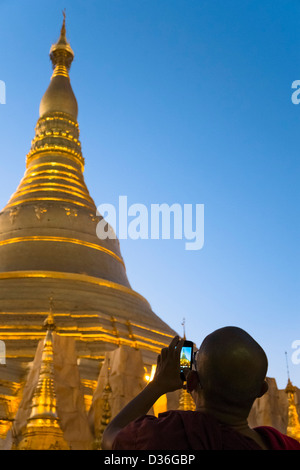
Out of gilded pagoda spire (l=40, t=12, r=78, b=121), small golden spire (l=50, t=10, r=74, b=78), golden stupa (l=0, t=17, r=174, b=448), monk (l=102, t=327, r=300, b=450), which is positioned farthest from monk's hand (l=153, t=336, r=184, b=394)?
small golden spire (l=50, t=10, r=74, b=78)

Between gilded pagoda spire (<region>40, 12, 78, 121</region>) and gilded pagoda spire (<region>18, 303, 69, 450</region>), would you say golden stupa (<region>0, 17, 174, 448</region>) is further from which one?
gilded pagoda spire (<region>18, 303, 69, 450</region>)

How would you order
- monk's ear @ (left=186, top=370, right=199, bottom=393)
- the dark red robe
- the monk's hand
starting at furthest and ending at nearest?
1. the monk's hand
2. monk's ear @ (left=186, top=370, right=199, bottom=393)
3. the dark red robe

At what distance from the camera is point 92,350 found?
55.5ft

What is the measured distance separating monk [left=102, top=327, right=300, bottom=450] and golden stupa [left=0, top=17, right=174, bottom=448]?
502 inches

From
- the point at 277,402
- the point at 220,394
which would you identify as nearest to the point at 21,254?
the point at 277,402

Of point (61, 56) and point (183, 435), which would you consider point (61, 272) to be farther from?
point (183, 435)

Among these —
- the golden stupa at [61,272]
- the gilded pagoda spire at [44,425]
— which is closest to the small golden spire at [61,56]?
the golden stupa at [61,272]

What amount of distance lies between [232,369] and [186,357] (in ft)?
1.25

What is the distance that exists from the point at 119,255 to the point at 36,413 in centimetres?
1542

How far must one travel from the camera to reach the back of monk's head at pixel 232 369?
191cm

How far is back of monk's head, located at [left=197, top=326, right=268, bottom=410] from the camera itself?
6.27ft

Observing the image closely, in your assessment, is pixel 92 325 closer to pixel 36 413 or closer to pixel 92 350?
pixel 92 350

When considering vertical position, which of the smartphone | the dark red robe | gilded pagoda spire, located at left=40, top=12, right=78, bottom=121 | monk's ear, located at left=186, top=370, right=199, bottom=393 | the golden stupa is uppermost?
gilded pagoda spire, located at left=40, top=12, right=78, bottom=121

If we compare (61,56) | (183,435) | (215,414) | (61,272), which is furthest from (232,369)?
(61,56)
